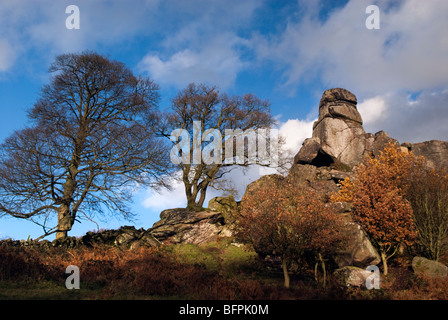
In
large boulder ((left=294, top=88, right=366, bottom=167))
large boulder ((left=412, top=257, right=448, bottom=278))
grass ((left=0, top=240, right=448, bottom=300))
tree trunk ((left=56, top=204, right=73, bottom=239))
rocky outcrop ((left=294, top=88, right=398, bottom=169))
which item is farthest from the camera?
large boulder ((left=294, top=88, right=366, bottom=167))

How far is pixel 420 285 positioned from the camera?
1498 cm

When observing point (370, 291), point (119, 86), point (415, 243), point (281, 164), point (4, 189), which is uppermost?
point (119, 86)

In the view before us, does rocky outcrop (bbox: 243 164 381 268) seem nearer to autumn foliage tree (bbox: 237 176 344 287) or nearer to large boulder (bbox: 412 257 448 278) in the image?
autumn foliage tree (bbox: 237 176 344 287)

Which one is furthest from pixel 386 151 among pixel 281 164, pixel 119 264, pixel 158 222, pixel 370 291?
pixel 119 264

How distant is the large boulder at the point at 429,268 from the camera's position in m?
16.2

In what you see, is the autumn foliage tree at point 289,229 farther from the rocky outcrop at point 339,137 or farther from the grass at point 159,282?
the rocky outcrop at point 339,137

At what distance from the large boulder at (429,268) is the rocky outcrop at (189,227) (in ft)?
41.3

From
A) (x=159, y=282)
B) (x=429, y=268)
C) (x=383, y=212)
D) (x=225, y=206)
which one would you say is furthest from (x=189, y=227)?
(x=429, y=268)

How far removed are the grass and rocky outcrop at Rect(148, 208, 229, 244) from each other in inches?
193

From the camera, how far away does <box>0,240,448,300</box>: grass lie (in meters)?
11.9

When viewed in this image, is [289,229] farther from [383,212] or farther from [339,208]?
[339,208]

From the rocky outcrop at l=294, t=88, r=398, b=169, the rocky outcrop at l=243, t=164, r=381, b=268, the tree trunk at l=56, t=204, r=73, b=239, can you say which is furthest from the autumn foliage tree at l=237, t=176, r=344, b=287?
the rocky outcrop at l=294, t=88, r=398, b=169
